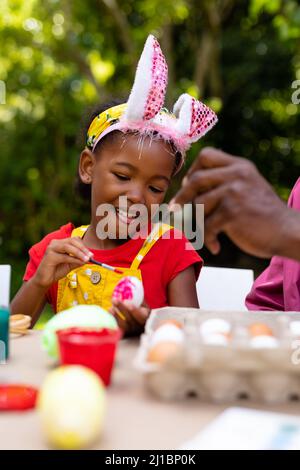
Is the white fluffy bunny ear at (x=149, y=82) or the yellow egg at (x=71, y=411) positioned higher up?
the white fluffy bunny ear at (x=149, y=82)

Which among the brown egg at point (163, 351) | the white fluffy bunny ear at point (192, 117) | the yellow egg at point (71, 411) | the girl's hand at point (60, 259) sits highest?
the white fluffy bunny ear at point (192, 117)

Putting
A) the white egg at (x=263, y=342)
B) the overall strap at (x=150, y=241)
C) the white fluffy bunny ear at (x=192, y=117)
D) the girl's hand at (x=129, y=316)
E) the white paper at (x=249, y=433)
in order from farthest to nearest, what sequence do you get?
the overall strap at (x=150, y=241) < the white fluffy bunny ear at (x=192, y=117) < the girl's hand at (x=129, y=316) < the white egg at (x=263, y=342) < the white paper at (x=249, y=433)

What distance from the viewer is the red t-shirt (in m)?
1.72

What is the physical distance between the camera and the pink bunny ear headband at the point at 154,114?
1307mm

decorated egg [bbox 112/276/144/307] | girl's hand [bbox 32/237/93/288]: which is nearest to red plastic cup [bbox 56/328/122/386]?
decorated egg [bbox 112/276/144/307]

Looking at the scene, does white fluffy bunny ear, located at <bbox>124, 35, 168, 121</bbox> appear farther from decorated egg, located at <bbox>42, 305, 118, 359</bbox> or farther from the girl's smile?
decorated egg, located at <bbox>42, 305, 118, 359</bbox>

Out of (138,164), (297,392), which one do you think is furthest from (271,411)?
(138,164)

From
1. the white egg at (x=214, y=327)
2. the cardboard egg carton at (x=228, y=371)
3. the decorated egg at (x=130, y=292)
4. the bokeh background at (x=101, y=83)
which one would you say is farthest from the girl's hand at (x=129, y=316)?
the bokeh background at (x=101, y=83)

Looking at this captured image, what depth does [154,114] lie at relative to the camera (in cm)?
142

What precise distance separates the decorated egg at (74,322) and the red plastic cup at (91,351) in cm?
8

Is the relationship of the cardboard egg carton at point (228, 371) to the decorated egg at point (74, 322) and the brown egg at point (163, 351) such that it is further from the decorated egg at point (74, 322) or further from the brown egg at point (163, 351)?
the decorated egg at point (74, 322)

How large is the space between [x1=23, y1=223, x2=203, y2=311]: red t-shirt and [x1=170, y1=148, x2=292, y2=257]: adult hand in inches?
32.1

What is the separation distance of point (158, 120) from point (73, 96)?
17.0 ft

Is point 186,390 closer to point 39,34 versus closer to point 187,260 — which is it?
point 187,260
